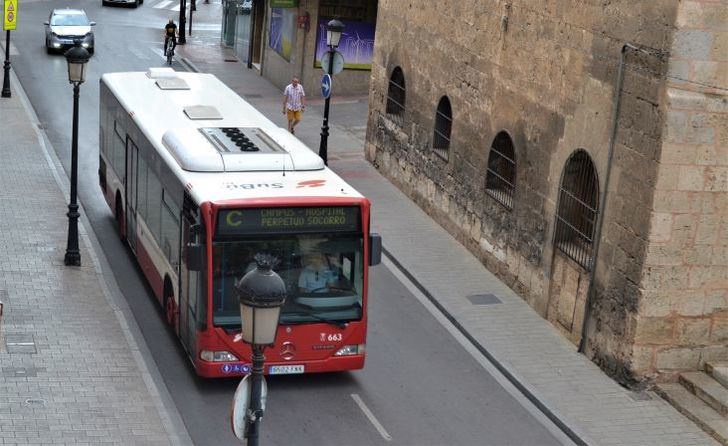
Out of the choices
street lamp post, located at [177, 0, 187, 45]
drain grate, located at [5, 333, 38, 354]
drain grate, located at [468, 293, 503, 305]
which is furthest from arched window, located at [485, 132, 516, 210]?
street lamp post, located at [177, 0, 187, 45]

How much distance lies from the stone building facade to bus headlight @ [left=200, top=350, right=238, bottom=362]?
5535 mm

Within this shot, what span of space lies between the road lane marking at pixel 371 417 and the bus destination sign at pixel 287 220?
2350 mm

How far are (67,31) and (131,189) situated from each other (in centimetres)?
2253

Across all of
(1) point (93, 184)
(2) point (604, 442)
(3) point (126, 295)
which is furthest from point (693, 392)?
(1) point (93, 184)

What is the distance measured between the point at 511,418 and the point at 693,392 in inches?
105

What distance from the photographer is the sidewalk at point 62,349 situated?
15766 mm

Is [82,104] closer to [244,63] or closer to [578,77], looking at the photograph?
[244,63]

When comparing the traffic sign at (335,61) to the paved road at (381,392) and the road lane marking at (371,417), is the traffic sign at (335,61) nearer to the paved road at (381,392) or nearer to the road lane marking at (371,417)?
the paved road at (381,392)

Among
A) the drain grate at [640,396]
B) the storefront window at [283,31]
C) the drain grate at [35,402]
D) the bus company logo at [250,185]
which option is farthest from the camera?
the storefront window at [283,31]

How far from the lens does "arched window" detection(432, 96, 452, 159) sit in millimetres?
26188

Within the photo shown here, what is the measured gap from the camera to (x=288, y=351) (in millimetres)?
17031

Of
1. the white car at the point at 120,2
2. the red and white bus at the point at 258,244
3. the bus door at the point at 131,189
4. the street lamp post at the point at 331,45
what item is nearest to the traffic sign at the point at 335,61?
the street lamp post at the point at 331,45

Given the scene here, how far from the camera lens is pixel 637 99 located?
18203mm

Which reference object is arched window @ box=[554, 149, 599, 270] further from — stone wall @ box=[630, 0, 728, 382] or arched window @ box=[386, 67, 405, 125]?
arched window @ box=[386, 67, 405, 125]
